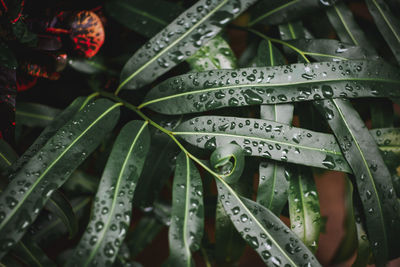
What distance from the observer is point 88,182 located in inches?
27.3

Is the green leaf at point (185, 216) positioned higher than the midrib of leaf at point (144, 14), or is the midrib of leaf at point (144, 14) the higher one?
the midrib of leaf at point (144, 14)

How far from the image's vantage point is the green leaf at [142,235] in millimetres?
792

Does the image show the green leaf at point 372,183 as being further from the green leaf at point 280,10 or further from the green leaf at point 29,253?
the green leaf at point 29,253

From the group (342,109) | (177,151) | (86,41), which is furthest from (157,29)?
(342,109)

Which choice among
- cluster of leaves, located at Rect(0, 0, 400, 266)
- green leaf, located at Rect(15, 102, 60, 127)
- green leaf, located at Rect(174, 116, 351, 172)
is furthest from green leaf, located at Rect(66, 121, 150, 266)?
green leaf, located at Rect(15, 102, 60, 127)

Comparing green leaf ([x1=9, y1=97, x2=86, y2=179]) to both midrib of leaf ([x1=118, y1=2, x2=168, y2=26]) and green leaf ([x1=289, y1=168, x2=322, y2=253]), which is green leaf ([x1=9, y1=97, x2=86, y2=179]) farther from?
green leaf ([x1=289, y1=168, x2=322, y2=253])

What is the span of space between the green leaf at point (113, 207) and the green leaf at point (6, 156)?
0.17 m

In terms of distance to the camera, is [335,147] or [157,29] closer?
[335,147]

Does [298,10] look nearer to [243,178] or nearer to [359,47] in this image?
[359,47]

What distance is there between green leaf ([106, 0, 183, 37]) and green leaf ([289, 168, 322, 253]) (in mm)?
398

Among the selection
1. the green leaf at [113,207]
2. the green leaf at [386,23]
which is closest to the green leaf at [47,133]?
the green leaf at [113,207]

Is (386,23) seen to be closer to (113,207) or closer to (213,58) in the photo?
(213,58)

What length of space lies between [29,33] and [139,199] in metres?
0.36

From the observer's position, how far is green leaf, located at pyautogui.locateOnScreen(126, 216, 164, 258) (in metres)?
0.79
